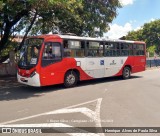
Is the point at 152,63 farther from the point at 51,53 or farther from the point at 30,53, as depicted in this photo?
the point at 30,53

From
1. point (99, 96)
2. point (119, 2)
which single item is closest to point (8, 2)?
point (99, 96)

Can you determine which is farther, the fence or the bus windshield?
the fence

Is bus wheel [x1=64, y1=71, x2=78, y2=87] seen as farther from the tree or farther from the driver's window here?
the tree

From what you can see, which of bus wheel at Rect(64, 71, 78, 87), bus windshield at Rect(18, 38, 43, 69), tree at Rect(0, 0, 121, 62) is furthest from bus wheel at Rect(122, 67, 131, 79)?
bus windshield at Rect(18, 38, 43, 69)

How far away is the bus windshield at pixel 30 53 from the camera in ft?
36.4

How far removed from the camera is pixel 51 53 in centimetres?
1148

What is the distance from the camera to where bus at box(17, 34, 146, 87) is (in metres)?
11.1

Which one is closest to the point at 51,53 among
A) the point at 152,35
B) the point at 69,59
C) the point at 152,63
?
the point at 69,59

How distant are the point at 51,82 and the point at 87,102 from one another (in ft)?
11.0

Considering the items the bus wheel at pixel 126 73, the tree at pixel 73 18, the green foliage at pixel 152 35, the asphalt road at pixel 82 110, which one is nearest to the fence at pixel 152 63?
the tree at pixel 73 18

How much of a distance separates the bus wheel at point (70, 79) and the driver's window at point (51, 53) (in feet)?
3.67

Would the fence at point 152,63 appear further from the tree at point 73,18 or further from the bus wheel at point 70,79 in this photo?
the bus wheel at point 70,79

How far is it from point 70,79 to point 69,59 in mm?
1089

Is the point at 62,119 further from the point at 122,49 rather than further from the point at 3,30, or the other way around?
the point at 3,30
